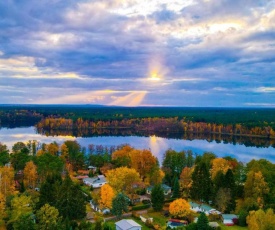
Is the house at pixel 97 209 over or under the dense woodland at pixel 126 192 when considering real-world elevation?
under

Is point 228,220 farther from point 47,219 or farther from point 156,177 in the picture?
point 47,219

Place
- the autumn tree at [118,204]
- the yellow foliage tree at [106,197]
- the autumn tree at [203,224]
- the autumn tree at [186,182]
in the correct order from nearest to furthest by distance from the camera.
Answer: the autumn tree at [203,224]
the autumn tree at [118,204]
the yellow foliage tree at [106,197]
the autumn tree at [186,182]

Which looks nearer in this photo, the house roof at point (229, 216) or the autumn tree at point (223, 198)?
the house roof at point (229, 216)

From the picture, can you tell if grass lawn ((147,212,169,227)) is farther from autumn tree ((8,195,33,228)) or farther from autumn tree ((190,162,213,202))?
autumn tree ((8,195,33,228))

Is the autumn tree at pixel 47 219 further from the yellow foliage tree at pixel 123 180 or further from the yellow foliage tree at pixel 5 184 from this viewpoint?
the yellow foliage tree at pixel 123 180

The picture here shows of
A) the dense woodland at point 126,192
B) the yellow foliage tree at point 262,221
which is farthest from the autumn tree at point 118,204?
the yellow foliage tree at point 262,221

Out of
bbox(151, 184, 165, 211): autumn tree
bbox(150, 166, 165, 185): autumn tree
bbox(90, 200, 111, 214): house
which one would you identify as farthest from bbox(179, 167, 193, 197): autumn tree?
bbox(90, 200, 111, 214): house

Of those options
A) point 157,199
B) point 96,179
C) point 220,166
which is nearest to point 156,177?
point 157,199

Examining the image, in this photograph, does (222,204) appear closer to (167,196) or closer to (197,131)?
(167,196)
